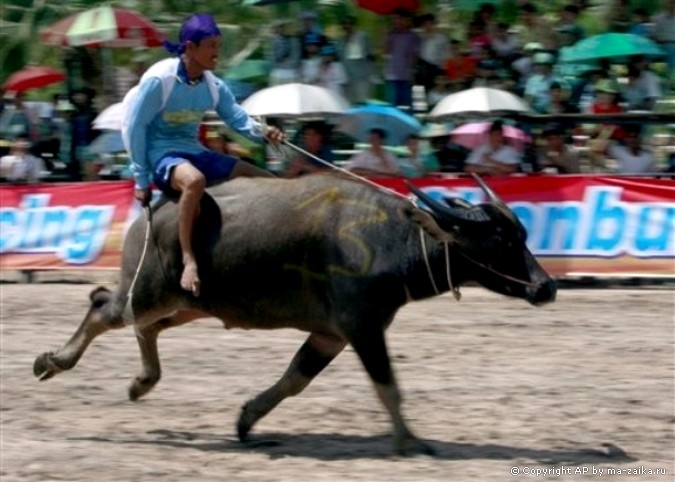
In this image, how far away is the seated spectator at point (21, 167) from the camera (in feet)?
56.5

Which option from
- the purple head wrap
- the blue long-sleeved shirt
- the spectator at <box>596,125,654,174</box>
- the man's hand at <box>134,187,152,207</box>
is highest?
the purple head wrap

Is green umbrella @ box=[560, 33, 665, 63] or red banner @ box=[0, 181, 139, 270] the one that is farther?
red banner @ box=[0, 181, 139, 270]

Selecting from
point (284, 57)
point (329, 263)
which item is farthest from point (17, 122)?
point (329, 263)

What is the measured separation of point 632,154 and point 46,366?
7617 millimetres

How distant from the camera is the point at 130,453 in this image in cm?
851

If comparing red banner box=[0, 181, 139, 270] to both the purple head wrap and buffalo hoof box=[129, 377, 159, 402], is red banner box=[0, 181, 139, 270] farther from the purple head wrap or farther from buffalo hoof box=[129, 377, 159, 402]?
the purple head wrap

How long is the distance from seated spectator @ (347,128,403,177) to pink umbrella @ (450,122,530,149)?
0.76 m

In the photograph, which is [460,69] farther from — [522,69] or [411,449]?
[411,449]

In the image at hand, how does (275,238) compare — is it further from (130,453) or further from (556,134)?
(556,134)

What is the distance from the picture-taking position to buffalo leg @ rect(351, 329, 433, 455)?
8.25m

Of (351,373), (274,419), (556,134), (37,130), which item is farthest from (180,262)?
(37,130)

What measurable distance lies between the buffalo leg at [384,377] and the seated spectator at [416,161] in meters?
7.49

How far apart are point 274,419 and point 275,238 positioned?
4.81ft

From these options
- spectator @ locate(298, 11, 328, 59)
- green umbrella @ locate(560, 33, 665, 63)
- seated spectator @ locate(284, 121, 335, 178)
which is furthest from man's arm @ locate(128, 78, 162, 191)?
spectator @ locate(298, 11, 328, 59)
